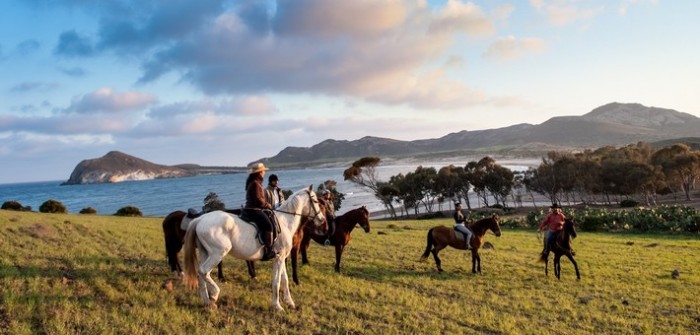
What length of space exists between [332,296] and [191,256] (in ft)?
12.0

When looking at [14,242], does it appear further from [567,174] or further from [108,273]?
[567,174]

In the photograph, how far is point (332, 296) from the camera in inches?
404

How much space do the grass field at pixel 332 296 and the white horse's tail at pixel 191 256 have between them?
0.54 m

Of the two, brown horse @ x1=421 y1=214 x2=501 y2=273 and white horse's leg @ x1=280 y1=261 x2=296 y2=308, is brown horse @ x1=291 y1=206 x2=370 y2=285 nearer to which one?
brown horse @ x1=421 y1=214 x2=501 y2=273

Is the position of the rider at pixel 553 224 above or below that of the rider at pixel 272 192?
below

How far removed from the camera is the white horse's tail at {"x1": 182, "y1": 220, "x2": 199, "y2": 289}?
8438 millimetres

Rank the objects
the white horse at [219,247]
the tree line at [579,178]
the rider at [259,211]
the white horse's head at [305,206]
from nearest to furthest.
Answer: the white horse at [219,247]
the rider at [259,211]
the white horse's head at [305,206]
the tree line at [579,178]

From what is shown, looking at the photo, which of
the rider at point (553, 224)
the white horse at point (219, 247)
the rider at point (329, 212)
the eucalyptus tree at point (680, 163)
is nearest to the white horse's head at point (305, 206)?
the white horse at point (219, 247)

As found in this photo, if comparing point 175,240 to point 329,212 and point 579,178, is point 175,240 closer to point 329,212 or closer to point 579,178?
point 329,212

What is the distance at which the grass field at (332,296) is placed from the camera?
774cm

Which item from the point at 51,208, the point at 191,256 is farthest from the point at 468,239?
the point at 51,208

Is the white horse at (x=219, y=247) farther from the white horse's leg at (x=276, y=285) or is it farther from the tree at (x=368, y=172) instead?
→ the tree at (x=368, y=172)

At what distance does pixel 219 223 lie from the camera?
8.48m

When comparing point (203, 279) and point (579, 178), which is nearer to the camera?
point (203, 279)
